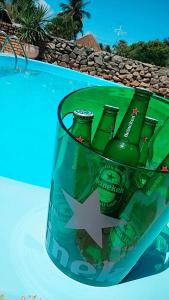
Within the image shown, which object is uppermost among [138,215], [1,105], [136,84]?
[138,215]

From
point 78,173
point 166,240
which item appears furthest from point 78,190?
point 166,240

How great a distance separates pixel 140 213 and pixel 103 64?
8.33 metres

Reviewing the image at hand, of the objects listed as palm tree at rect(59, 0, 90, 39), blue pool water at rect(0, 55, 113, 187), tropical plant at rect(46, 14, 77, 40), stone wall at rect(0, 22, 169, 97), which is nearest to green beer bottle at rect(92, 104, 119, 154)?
blue pool water at rect(0, 55, 113, 187)

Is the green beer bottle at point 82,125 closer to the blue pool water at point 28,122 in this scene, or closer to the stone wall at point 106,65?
the blue pool water at point 28,122

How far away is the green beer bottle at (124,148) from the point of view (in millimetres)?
447

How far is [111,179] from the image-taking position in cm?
43

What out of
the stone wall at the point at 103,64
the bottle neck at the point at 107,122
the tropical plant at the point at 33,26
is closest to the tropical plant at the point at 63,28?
the tropical plant at the point at 33,26

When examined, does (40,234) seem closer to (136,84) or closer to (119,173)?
(119,173)

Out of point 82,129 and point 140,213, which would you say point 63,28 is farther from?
point 140,213

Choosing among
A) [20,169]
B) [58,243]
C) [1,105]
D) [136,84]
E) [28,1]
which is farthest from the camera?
[28,1]

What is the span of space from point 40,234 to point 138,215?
0.23 m

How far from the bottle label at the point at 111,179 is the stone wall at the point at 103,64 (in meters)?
8.29

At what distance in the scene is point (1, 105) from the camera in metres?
3.26

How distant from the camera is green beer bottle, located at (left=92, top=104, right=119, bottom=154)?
561 mm
